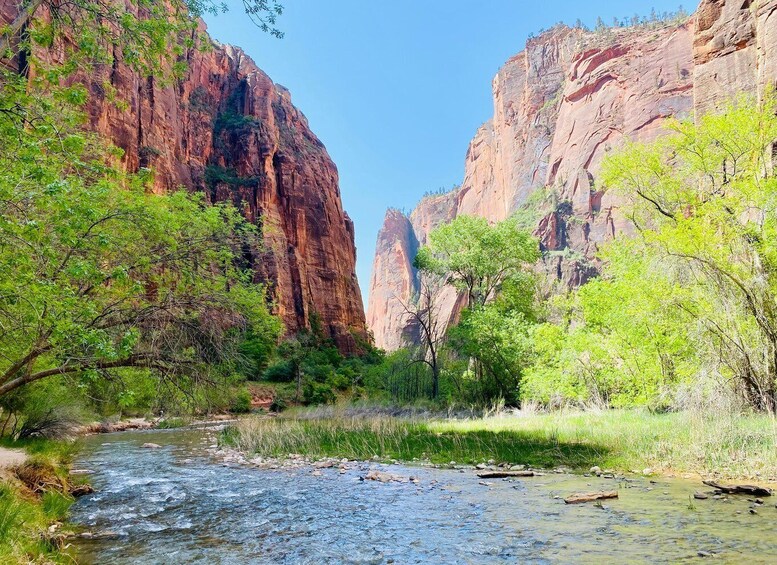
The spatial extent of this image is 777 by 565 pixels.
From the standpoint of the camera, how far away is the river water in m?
5.39

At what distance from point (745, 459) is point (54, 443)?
17706 millimetres

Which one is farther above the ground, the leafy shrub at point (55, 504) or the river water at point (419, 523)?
the leafy shrub at point (55, 504)

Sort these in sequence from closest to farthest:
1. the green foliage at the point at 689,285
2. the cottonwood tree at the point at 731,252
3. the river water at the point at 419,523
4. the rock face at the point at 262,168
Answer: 1. the river water at the point at 419,523
2. the cottonwood tree at the point at 731,252
3. the green foliage at the point at 689,285
4. the rock face at the point at 262,168

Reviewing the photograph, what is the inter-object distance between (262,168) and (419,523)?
90941mm

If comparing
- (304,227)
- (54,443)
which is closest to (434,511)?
(54,443)

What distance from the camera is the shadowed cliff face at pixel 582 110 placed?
1271 inches

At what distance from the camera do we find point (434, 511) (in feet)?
24.7

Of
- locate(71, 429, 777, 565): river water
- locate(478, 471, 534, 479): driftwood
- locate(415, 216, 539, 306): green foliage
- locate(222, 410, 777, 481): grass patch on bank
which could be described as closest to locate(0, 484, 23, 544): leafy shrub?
locate(71, 429, 777, 565): river water

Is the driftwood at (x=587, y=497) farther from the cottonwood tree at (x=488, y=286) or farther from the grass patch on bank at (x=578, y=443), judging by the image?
the cottonwood tree at (x=488, y=286)

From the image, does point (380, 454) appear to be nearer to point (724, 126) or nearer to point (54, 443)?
point (54, 443)

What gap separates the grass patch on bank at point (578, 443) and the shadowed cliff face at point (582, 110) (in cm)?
2736

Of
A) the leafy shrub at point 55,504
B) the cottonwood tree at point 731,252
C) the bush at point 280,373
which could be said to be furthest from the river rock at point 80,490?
the bush at point 280,373

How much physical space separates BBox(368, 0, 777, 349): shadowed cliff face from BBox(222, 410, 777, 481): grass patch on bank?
2736cm

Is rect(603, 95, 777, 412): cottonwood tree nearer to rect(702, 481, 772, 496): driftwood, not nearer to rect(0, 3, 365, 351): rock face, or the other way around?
rect(702, 481, 772, 496): driftwood
